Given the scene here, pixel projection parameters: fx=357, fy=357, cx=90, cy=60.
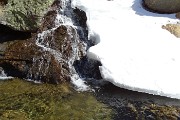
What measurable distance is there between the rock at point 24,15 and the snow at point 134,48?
2272 mm

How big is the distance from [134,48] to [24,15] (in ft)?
15.0

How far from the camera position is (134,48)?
14148 mm

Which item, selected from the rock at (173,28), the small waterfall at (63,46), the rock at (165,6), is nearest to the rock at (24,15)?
the small waterfall at (63,46)

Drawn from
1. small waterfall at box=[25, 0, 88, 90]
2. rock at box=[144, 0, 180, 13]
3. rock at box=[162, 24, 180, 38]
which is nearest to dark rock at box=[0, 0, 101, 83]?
small waterfall at box=[25, 0, 88, 90]

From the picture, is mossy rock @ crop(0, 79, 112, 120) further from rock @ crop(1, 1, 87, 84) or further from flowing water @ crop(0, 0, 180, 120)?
rock @ crop(1, 1, 87, 84)

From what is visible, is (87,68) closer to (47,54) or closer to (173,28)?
(47,54)

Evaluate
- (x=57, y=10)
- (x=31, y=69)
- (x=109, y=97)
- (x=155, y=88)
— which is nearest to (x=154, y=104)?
(x=155, y=88)

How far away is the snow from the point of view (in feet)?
41.4

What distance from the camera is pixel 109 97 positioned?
12.1 meters

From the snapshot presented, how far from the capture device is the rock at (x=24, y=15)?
561 inches

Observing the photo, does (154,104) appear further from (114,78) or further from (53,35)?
(53,35)

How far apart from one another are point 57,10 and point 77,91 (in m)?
4.66

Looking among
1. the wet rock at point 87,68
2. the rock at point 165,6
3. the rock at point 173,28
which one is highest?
the rock at point 165,6

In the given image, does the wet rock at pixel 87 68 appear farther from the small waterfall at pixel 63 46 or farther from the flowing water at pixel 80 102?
the flowing water at pixel 80 102
